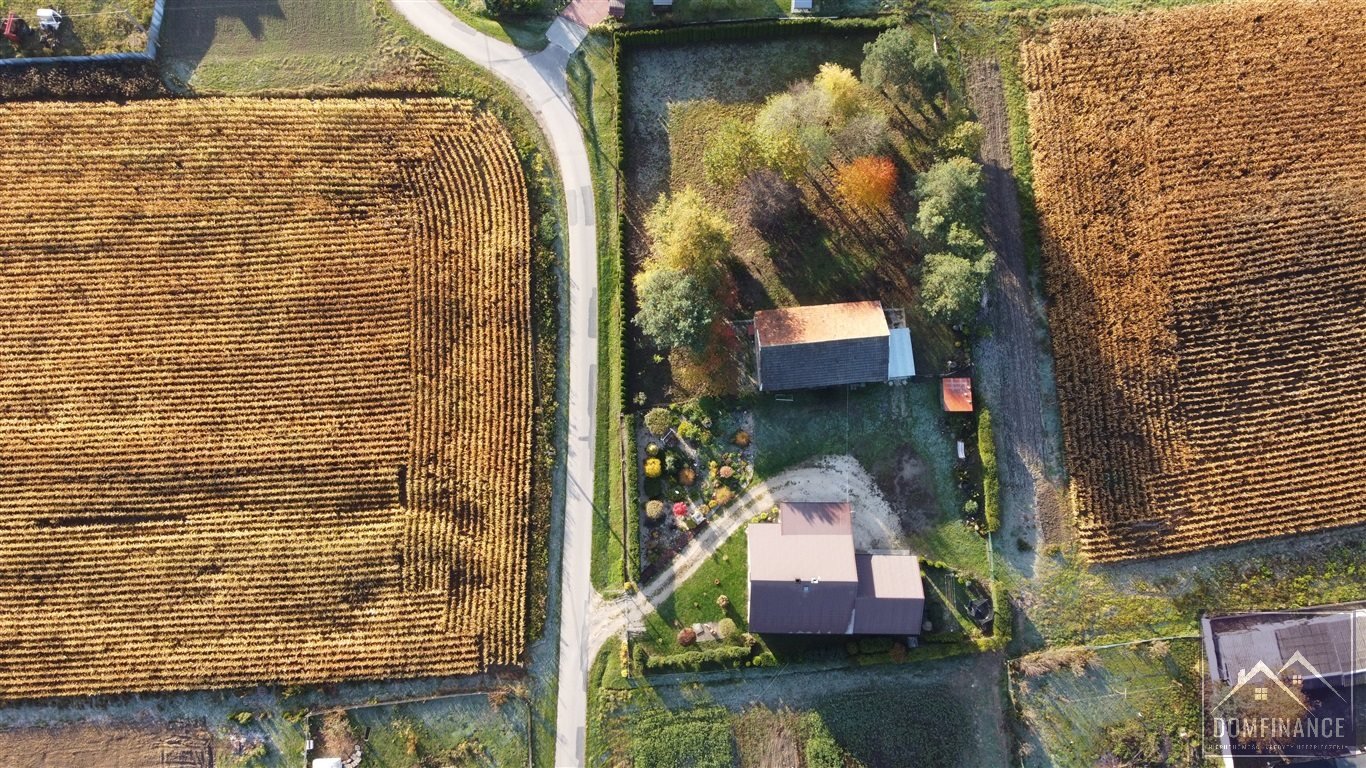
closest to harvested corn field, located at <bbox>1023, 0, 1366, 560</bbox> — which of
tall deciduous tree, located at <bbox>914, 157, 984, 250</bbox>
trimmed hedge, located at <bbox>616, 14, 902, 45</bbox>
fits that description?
tall deciduous tree, located at <bbox>914, 157, 984, 250</bbox>

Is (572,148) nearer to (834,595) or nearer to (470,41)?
(470,41)

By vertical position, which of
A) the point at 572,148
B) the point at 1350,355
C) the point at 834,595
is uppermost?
the point at 572,148

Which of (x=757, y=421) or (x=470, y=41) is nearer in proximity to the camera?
(x=757, y=421)

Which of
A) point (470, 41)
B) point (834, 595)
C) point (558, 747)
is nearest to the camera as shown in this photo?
point (834, 595)

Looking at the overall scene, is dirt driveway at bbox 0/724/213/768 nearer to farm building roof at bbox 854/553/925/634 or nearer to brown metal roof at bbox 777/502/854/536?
brown metal roof at bbox 777/502/854/536

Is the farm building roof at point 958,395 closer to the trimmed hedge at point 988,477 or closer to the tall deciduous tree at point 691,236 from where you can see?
the trimmed hedge at point 988,477

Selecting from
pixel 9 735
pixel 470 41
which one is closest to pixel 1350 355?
pixel 470 41

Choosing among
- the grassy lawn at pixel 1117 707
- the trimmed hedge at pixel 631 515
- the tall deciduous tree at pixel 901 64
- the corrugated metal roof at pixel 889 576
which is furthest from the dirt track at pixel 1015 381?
the trimmed hedge at pixel 631 515
